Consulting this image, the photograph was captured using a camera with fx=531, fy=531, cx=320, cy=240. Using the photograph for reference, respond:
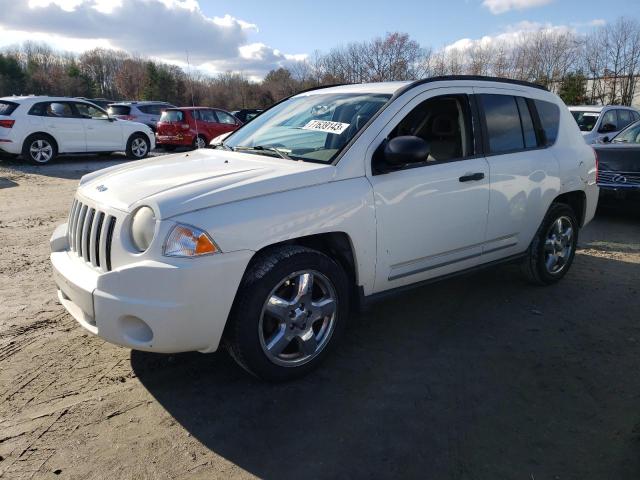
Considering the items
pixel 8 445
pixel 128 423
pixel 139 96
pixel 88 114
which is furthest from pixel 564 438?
pixel 139 96

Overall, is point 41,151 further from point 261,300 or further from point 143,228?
point 261,300

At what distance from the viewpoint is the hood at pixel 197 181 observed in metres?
2.84

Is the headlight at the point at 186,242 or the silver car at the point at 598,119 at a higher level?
the silver car at the point at 598,119

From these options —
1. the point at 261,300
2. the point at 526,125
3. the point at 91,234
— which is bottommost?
the point at 261,300

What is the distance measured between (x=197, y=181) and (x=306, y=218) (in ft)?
2.17

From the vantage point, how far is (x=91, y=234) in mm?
3072

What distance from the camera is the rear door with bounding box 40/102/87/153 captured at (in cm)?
1315

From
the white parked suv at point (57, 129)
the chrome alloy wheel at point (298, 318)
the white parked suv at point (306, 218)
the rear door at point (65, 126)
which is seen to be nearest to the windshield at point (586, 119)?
the white parked suv at point (306, 218)

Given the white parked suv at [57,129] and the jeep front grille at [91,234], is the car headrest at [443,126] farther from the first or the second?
the white parked suv at [57,129]

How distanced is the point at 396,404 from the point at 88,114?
13.4 metres

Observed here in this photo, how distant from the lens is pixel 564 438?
2.72 meters

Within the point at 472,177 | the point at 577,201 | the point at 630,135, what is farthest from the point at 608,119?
the point at 472,177

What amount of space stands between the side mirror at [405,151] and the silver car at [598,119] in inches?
366

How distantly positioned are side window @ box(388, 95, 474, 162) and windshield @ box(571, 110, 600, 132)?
29.1 ft
